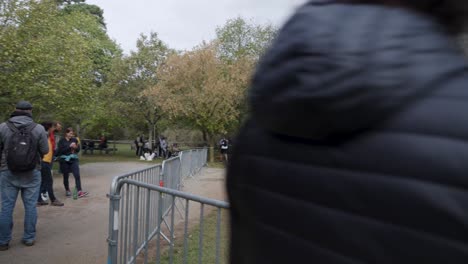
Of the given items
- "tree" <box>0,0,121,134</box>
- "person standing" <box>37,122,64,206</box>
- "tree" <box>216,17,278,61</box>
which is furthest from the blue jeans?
"tree" <box>216,17,278,61</box>

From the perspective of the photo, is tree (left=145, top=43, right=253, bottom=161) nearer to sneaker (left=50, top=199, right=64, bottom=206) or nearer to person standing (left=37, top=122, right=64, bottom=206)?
person standing (left=37, top=122, right=64, bottom=206)

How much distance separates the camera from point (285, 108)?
0.86m

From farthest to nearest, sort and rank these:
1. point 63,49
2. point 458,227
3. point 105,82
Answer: point 105,82 < point 63,49 < point 458,227

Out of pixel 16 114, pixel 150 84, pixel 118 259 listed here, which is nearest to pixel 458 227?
pixel 118 259

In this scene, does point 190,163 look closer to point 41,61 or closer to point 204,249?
point 41,61

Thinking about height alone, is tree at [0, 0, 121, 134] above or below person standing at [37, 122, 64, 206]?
above

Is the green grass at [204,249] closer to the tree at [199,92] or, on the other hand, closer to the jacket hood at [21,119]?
the jacket hood at [21,119]

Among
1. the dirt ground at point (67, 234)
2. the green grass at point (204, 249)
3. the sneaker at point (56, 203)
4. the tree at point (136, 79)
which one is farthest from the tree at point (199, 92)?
the green grass at point (204, 249)

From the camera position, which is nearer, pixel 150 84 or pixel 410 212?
pixel 410 212

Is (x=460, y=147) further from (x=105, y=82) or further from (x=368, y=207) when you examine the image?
(x=105, y=82)

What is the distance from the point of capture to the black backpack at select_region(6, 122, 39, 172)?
5.84 meters

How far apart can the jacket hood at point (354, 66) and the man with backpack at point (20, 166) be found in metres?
5.85

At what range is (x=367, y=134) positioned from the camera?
78 centimetres

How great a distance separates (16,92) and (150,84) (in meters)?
18.7
